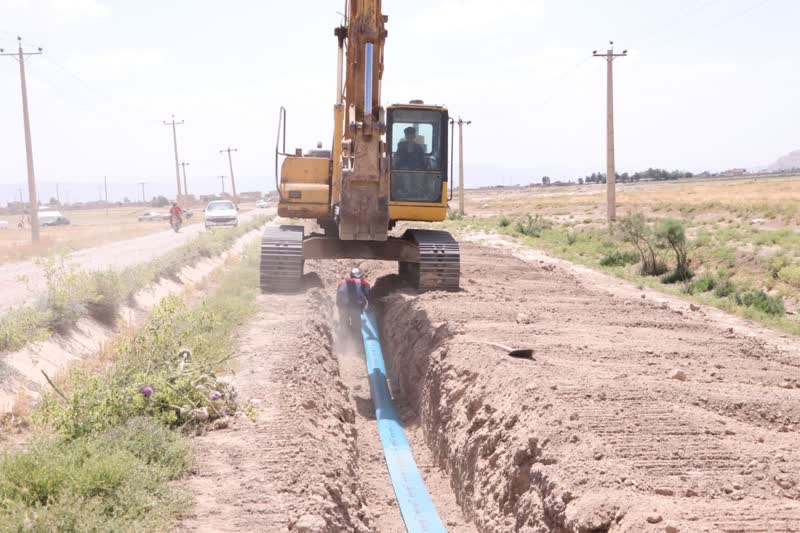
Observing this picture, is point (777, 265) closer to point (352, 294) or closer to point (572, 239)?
point (352, 294)

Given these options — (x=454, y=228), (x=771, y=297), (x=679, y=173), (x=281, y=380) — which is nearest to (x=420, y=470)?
(x=281, y=380)

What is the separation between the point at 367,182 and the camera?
45.5 ft

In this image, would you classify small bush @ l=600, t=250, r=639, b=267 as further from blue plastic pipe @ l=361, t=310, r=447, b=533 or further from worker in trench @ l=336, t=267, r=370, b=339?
blue plastic pipe @ l=361, t=310, r=447, b=533

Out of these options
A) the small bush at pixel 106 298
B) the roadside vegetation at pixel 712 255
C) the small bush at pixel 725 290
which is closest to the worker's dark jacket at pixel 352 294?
the small bush at pixel 106 298

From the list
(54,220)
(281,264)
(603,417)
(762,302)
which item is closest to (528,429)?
(603,417)

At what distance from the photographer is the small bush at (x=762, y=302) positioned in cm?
1768

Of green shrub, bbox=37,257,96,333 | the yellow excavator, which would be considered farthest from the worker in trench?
green shrub, bbox=37,257,96,333

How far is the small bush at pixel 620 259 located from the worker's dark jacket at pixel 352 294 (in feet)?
44.5

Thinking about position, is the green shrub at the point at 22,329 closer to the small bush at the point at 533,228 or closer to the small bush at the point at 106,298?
the small bush at the point at 106,298

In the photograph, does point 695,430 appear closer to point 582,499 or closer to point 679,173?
point 582,499

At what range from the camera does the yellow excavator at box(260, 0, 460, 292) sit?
43.9ft

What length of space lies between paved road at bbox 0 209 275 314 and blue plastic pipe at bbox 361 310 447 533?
219 inches

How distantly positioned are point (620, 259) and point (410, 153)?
14.1 metres

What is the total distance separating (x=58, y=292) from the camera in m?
13.3
